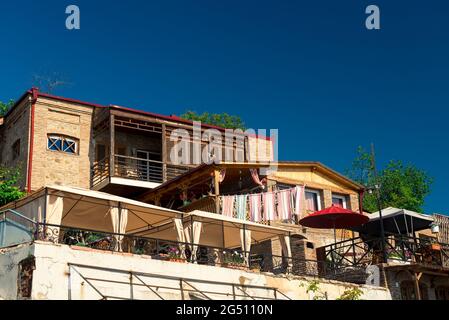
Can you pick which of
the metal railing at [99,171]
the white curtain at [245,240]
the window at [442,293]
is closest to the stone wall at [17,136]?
the metal railing at [99,171]

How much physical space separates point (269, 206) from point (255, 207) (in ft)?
1.80

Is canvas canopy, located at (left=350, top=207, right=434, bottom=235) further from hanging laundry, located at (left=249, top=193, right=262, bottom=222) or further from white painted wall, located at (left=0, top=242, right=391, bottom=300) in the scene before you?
white painted wall, located at (left=0, top=242, right=391, bottom=300)

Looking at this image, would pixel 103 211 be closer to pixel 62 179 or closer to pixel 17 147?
pixel 62 179

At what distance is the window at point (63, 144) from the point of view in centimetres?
3064

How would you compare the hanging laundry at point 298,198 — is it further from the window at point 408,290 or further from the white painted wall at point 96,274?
the white painted wall at point 96,274

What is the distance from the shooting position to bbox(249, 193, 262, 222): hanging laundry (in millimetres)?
25359

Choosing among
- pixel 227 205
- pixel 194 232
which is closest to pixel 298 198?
pixel 227 205

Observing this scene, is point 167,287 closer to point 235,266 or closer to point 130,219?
point 235,266

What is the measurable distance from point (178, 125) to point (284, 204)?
30.0 feet

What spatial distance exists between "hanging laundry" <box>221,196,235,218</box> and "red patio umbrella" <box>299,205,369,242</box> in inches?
132

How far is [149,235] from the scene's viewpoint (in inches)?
819

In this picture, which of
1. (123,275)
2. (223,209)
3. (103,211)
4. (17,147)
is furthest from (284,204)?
(17,147)

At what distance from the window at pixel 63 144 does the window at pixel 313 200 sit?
36.1 feet
